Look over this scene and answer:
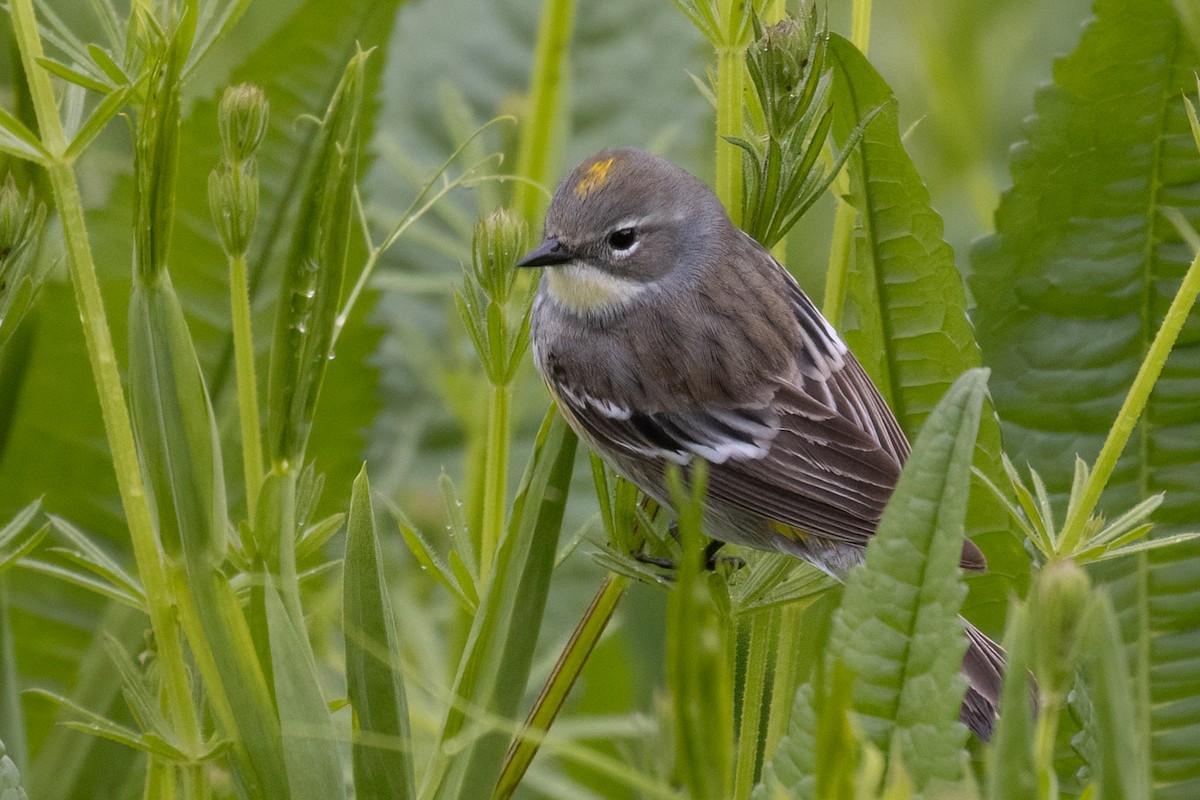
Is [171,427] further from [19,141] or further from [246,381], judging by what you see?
[19,141]

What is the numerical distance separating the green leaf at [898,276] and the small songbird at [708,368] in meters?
0.40

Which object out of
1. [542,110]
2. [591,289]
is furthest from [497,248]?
[591,289]

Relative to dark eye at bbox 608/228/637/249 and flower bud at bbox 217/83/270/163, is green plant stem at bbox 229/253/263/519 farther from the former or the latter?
dark eye at bbox 608/228/637/249

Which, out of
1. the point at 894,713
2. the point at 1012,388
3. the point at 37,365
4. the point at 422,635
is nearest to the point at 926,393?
the point at 1012,388

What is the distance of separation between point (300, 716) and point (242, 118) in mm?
447

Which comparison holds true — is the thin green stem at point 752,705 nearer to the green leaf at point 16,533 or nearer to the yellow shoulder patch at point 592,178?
the green leaf at point 16,533

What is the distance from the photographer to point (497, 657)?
1.09 m

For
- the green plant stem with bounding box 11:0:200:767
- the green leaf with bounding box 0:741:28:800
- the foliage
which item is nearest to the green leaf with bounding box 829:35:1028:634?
the foliage

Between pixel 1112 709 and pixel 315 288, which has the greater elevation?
pixel 315 288

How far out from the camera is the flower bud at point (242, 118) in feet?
3.48

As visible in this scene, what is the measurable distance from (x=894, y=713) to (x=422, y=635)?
3.11 feet

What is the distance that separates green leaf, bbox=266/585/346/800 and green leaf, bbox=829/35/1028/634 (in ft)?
2.04

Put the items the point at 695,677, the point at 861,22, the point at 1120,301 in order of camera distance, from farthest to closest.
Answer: the point at 1120,301 < the point at 861,22 < the point at 695,677

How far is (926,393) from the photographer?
136 centimetres
